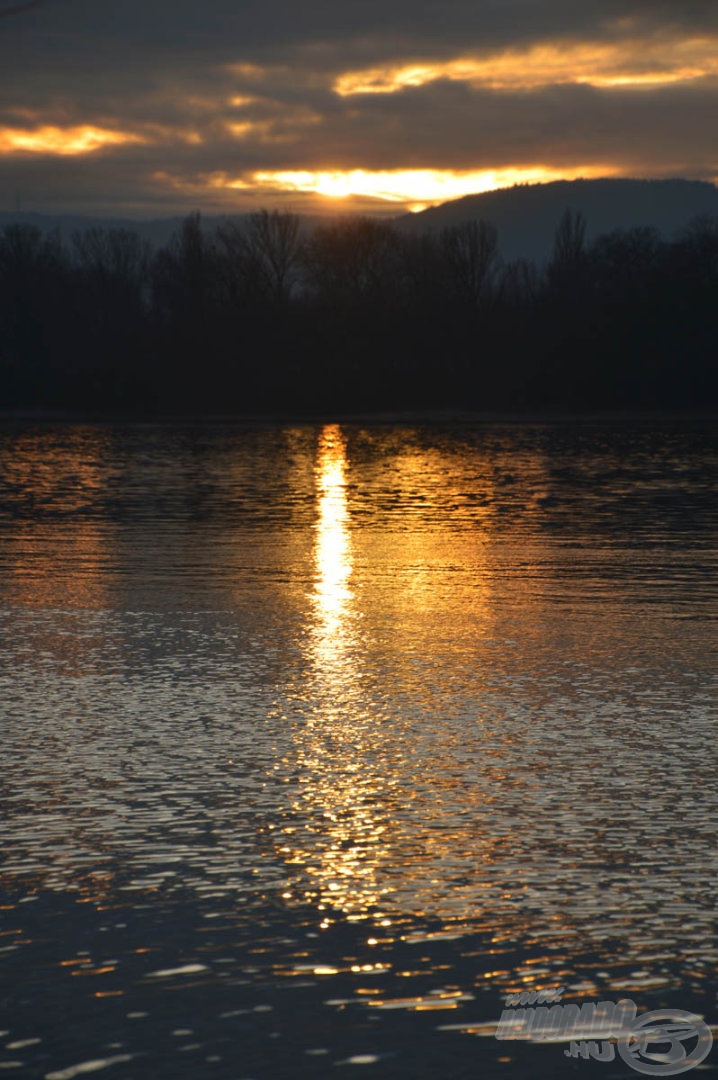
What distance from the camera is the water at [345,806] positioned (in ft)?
15.2

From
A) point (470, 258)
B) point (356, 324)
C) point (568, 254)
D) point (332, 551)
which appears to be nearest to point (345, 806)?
point (332, 551)

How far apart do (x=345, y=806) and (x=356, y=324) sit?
9006cm

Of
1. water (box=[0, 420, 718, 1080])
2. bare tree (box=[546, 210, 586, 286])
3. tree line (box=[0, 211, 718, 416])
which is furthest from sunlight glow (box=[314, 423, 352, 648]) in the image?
bare tree (box=[546, 210, 586, 286])

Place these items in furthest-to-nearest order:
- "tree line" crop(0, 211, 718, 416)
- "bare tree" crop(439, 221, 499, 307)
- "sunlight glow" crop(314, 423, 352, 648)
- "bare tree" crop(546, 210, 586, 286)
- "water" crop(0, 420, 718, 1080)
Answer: "bare tree" crop(439, 221, 499, 307) < "bare tree" crop(546, 210, 586, 286) < "tree line" crop(0, 211, 718, 416) < "sunlight glow" crop(314, 423, 352, 648) < "water" crop(0, 420, 718, 1080)

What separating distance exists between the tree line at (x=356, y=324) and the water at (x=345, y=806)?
69996 mm

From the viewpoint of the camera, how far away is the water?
15.2ft

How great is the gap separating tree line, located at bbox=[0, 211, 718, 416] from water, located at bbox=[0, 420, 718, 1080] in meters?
70.0

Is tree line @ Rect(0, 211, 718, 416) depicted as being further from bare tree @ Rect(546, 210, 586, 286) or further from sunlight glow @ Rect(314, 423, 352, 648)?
sunlight glow @ Rect(314, 423, 352, 648)

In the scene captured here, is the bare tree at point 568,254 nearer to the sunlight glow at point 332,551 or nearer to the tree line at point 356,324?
the tree line at point 356,324

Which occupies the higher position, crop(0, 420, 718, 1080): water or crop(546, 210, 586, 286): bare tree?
crop(546, 210, 586, 286): bare tree

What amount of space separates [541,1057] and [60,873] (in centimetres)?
223

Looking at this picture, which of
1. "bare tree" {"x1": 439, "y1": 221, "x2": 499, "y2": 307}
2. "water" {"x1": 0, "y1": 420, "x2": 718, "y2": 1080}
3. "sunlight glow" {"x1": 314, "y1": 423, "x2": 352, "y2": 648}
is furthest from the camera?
"bare tree" {"x1": 439, "y1": 221, "x2": 499, "y2": 307}

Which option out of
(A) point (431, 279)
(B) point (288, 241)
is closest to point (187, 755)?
(A) point (431, 279)

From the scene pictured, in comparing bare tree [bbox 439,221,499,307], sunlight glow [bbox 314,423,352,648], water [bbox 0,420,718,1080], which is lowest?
sunlight glow [bbox 314,423,352,648]
